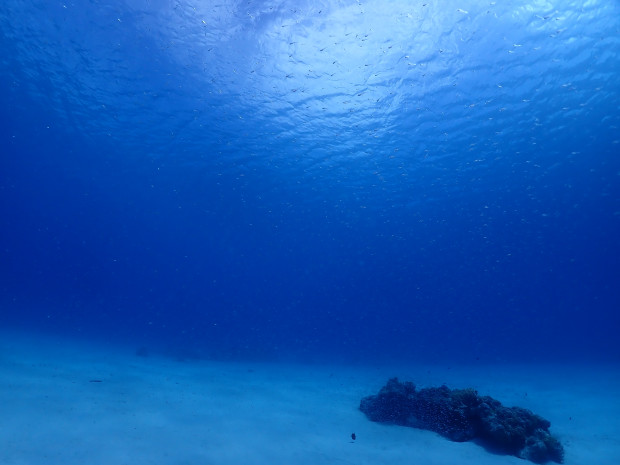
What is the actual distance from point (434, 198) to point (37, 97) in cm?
3261

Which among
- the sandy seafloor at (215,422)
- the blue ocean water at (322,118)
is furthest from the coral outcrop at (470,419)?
the blue ocean water at (322,118)

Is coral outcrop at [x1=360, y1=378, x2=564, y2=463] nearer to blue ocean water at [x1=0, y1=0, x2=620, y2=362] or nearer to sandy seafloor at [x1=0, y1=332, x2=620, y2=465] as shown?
sandy seafloor at [x1=0, y1=332, x2=620, y2=465]

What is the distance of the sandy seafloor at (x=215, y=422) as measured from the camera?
6229 mm

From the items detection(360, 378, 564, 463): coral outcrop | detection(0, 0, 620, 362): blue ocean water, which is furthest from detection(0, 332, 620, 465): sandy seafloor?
detection(0, 0, 620, 362): blue ocean water

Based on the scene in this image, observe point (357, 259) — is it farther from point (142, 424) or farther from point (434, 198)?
point (142, 424)

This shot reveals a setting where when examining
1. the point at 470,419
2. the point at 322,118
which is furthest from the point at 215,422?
the point at 322,118

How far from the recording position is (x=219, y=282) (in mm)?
122938

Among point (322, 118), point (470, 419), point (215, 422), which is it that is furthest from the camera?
point (322, 118)

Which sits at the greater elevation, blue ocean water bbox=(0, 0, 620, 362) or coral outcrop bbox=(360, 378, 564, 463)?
blue ocean water bbox=(0, 0, 620, 362)

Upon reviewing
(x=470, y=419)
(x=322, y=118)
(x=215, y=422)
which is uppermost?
(x=322, y=118)

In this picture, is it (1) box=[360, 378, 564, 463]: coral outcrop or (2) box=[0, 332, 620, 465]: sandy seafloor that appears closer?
(2) box=[0, 332, 620, 465]: sandy seafloor

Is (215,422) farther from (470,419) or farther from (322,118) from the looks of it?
(322,118)

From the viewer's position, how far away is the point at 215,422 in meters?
8.52

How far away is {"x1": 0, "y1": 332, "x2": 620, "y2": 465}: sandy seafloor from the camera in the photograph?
20.4 ft
